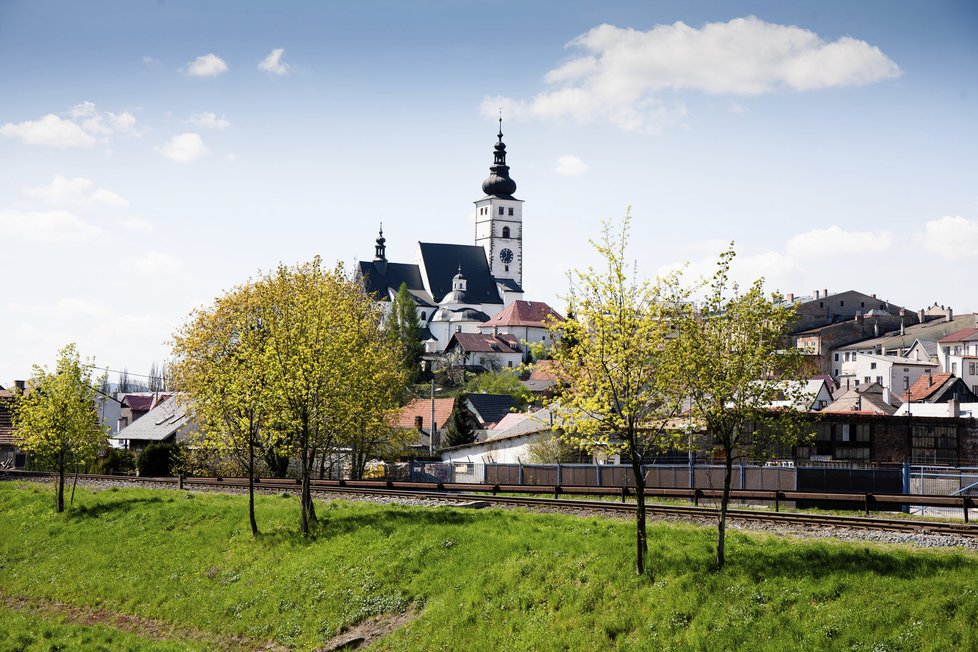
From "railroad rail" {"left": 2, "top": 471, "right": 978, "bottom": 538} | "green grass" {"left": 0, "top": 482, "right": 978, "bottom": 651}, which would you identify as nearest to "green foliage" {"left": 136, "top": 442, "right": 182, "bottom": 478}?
"railroad rail" {"left": 2, "top": 471, "right": 978, "bottom": 538}

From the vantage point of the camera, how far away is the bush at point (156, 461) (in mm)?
60062

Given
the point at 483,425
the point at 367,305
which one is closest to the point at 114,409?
the point at 483,425

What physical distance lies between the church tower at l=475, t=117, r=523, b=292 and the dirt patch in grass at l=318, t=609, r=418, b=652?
168397mm

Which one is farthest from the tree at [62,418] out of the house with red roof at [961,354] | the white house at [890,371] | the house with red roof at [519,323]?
the house with red roof at [519,323]

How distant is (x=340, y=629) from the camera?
24.8 m

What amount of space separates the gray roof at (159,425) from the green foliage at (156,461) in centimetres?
767

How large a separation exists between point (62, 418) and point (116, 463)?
22778mm

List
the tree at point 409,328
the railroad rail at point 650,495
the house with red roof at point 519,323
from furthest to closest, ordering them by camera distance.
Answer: the house with red roof at point 519,323
the tree at point 409,328
the railroad rail at point 650,495

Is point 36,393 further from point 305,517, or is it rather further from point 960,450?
point 960,450

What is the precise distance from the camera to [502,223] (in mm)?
194375

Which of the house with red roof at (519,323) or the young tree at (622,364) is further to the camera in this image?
the house with red roof at (519,323)

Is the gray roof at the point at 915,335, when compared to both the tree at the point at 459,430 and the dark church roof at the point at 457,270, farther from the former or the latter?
the dark church roof at the point at 457,270

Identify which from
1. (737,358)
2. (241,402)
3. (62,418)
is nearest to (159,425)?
(62,418)

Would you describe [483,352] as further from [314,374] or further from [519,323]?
[314,374]
